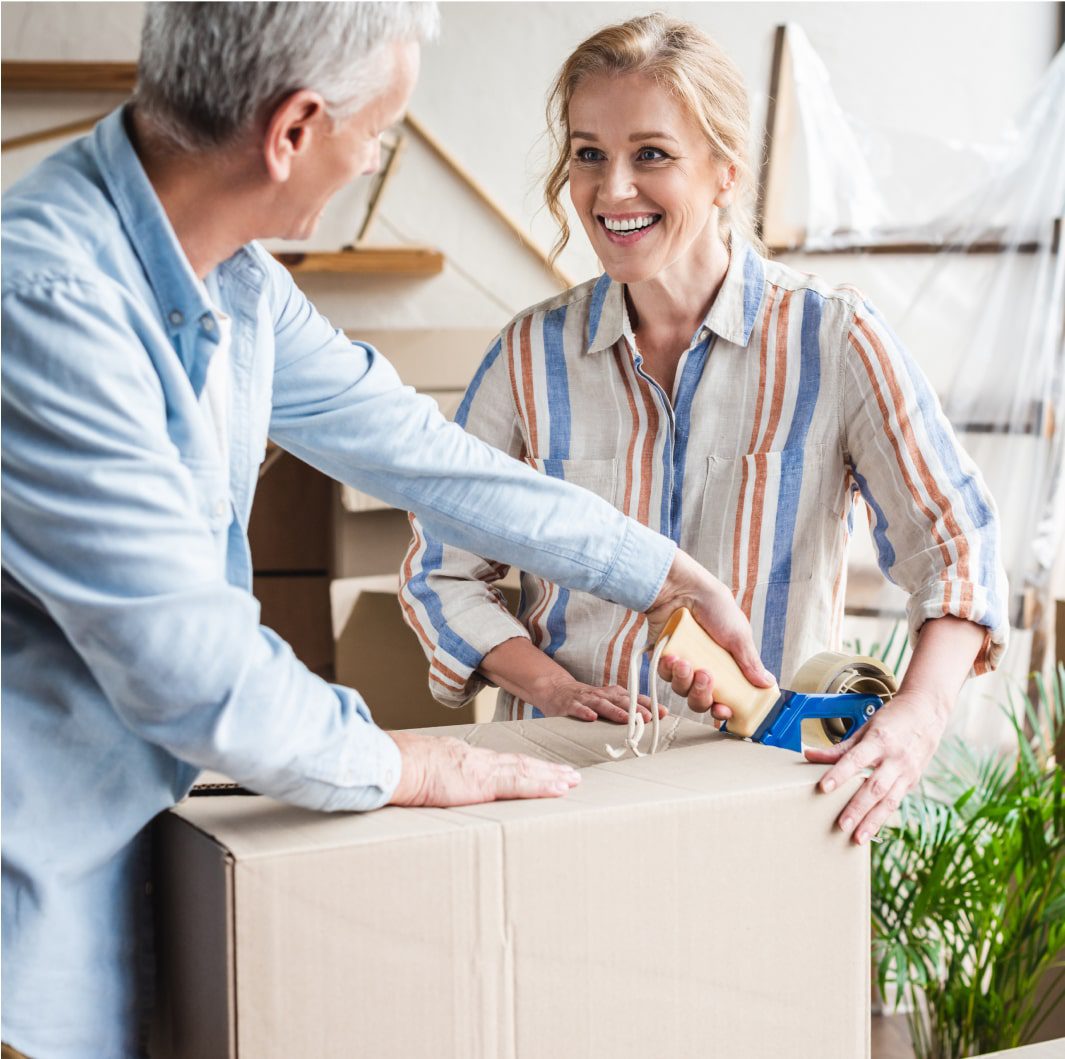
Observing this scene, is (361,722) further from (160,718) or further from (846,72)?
(846,72)

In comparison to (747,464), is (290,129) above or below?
above

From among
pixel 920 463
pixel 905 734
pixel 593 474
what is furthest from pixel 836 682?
pixel 593 474

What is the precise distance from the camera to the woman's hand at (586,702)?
3.77ft

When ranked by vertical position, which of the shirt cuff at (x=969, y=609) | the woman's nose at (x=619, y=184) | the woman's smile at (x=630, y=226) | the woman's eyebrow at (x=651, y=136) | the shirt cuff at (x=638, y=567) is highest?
the woman's eyebrow at (x=651, y=136)

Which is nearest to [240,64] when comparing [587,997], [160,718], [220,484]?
[220,484]

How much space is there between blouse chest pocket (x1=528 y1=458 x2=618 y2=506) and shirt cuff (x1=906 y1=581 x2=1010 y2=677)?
0.33 meters

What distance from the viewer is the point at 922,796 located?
1848 mm

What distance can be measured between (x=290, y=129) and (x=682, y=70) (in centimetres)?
64

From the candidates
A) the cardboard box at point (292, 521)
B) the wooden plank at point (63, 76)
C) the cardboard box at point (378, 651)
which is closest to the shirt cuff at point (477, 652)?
the cardboard box at point (378, 651)

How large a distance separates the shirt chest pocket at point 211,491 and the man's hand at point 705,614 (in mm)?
392

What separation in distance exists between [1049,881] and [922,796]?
0.20 meters

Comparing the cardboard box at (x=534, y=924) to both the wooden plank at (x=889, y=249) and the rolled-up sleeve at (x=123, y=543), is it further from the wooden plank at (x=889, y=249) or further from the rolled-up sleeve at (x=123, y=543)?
the wooden plank at (x=889, y=249)

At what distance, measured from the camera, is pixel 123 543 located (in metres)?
0.64

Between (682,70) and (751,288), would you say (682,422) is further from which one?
(682,70)
